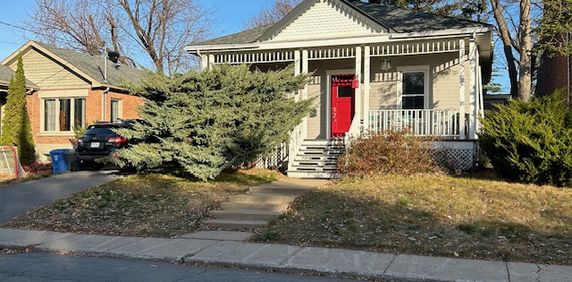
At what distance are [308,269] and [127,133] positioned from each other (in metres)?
7.52

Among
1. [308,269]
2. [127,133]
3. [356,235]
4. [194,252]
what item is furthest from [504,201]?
[127,133]

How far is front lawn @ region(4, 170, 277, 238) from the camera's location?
31.9 feet

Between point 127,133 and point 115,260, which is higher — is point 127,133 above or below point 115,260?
above

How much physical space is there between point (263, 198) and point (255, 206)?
44cm

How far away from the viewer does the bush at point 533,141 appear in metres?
10.6

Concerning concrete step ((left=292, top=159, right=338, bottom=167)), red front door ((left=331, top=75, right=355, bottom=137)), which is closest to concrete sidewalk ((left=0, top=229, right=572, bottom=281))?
concrete step ((left=292, top=159, right=338, bottom=167))

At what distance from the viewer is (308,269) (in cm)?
682

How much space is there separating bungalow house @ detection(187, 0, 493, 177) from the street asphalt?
7.33 metres

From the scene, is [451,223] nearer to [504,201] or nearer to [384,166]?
[504,201]

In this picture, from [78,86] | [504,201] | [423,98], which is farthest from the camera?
[78,86]

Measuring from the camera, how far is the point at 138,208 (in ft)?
35.4

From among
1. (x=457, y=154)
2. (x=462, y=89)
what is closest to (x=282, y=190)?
(x=457, y=154)

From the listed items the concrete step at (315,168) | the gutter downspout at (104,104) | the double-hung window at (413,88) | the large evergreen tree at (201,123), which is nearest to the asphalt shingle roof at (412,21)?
the double-hung window at (413,88)

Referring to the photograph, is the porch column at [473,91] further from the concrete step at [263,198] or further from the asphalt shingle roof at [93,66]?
the asphalt shingle roof at [93,66]
